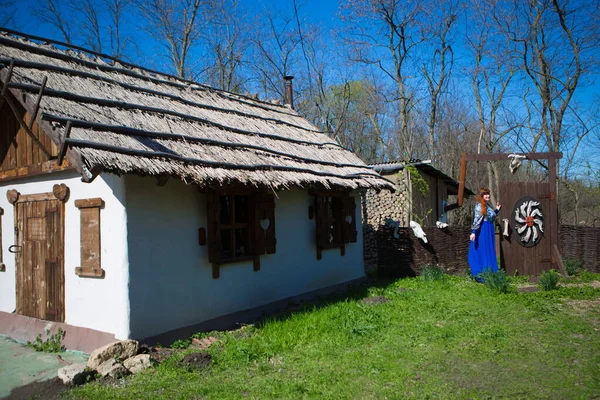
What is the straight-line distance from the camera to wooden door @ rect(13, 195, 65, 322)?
20.3ft

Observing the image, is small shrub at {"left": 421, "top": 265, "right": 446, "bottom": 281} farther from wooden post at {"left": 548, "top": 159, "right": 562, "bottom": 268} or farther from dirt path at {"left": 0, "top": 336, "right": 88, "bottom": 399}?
dirt path at {"left": 0, "top": 336, "right": 88, "bottom": 399}

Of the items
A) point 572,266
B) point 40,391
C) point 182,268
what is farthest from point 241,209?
point 572,266

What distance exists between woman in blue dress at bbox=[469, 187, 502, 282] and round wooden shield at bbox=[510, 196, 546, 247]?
62cm

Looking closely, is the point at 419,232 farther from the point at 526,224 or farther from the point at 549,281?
the point at 549,281

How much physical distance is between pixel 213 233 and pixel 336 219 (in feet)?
12.8

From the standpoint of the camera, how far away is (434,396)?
4.00 metres

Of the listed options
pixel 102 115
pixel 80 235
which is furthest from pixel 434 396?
pixel 102 115

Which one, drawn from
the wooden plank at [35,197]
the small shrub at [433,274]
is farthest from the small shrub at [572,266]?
the wooden plank at [35,197]

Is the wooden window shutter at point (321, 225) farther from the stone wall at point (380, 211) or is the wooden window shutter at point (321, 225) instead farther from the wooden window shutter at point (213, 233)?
the stone wall at point (380, 211)

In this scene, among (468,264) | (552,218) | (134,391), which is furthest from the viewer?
(468,264)

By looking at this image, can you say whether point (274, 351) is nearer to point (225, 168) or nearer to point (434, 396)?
point (434, 396)

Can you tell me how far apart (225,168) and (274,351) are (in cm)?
261

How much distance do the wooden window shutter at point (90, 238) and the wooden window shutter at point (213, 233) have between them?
1529 mm

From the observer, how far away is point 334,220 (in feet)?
32.1
